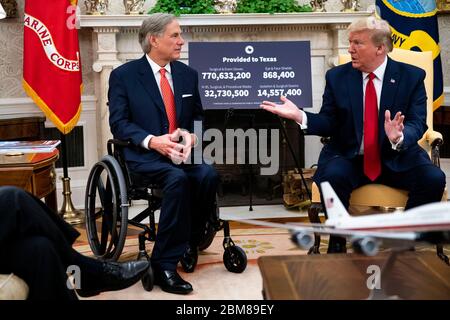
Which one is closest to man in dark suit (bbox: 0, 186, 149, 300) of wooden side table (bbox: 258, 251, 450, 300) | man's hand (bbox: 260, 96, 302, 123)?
wooden side table (bbox: 258, 251, 450, 300)

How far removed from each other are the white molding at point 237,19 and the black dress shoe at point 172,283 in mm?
2317

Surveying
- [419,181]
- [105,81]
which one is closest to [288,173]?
[105,81]

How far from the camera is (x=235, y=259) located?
10.5ft

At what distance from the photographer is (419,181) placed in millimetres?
2924

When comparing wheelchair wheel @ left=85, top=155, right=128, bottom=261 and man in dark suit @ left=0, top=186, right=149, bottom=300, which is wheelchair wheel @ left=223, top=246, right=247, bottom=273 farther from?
man in dark suit @ left=0, top=186, right=149, bottom=300

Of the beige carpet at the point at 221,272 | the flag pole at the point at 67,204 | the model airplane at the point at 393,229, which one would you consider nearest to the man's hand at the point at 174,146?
the beige carpet at the point at 221,272

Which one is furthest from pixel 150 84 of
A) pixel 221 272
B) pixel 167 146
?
pixel 221 272

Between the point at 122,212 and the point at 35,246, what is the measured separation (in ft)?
3.44

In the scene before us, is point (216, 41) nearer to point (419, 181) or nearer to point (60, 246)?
point (419, 181)

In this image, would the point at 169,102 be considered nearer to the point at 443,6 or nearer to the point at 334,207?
the point at 334,207

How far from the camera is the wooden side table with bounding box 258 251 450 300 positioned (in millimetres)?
1784

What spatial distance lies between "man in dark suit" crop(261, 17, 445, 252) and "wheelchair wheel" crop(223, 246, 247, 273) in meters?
0.51

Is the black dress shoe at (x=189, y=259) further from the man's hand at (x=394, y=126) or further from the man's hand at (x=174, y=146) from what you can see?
the man's hand at (x=394, y=126)

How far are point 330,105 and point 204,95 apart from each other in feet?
5.09
